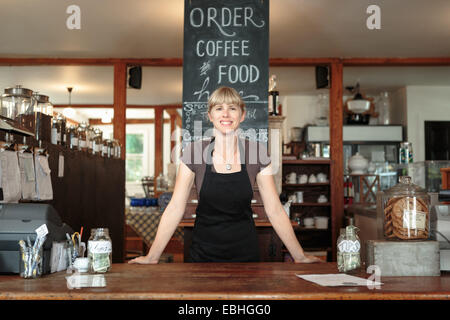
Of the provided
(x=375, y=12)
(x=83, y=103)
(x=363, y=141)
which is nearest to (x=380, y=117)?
(x=363, y=141)

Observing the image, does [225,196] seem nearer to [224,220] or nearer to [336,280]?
[224,220]

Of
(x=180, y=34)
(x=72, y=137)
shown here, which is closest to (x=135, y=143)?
(x=180, y=34)

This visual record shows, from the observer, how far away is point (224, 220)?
2375mm

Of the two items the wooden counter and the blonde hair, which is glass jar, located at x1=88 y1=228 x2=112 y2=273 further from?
the blonde hair

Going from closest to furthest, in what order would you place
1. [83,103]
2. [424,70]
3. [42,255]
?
1. [42,255]
2. [424,70]
3. [83,103]

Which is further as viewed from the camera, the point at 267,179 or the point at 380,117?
the point at 380,117

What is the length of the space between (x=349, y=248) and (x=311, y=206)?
18.1 feet

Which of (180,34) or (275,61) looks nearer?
(180,34)

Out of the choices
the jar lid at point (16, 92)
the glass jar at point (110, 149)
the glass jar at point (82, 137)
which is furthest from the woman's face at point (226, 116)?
the glass jar at point (110, 149)

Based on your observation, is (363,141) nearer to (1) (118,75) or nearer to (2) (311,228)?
(2) (311,228)

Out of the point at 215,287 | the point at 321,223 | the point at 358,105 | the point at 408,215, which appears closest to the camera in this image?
the point at 215,287

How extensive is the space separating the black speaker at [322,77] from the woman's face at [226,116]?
17.3 ft
